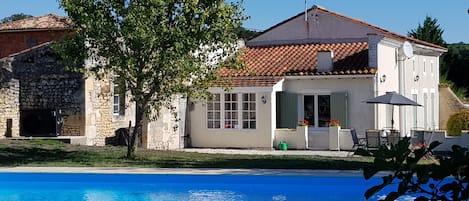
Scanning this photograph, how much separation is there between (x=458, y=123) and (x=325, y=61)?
21.8 feet

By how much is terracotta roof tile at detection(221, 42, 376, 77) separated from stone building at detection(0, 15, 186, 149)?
434cm

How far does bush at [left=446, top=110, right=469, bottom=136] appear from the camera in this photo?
2786 cm

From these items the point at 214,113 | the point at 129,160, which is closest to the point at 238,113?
the point at 214,113

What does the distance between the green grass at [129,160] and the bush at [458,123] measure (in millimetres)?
9489

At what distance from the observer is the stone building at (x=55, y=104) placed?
81.1ft

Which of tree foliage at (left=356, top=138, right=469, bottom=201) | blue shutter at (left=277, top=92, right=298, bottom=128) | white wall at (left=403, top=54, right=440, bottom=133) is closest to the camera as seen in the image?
tree foliage at (left=356, top=138, right=469, bottom=201)

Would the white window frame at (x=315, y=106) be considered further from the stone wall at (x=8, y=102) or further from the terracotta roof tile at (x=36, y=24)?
the terracotta roof tile at (x=36, y=24)

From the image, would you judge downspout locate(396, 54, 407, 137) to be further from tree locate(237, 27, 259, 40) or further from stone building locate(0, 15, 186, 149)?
stone building locate(0, 15, 186, 149)

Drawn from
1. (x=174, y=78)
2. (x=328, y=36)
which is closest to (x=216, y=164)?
(x=174, y=78)

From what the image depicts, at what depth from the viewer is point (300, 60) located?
28.2m

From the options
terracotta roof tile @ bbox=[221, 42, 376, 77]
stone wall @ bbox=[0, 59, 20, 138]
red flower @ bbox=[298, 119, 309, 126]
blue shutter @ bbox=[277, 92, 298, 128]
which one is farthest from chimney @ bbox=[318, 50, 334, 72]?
stone wall @ bbox=[0, 59, 20, 138]

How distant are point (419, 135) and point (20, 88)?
14.8 metres

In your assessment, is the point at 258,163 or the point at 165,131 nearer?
the point at 258,163

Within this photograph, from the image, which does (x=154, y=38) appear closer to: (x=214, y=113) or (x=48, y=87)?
(x=48, y=87)
